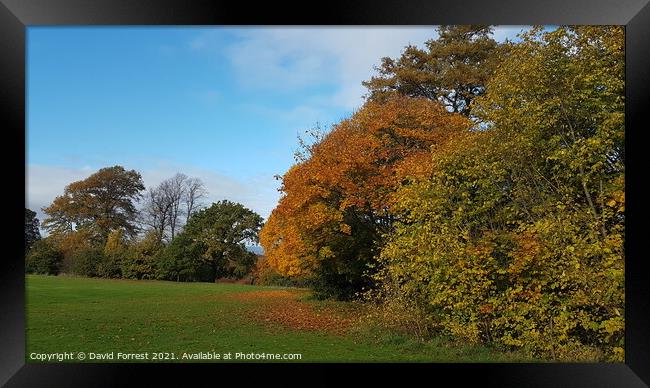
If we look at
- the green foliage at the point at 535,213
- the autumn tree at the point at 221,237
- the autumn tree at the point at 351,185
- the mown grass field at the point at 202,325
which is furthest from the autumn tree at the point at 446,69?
the mown grass field at the point at 202,325

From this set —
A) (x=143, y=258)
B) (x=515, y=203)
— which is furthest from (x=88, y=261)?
(x=515, y=203)

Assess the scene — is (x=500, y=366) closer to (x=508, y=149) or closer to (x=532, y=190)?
(x=532, y=190)

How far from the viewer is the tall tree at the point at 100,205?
579cm

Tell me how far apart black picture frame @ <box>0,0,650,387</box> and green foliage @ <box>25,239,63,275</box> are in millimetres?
2319

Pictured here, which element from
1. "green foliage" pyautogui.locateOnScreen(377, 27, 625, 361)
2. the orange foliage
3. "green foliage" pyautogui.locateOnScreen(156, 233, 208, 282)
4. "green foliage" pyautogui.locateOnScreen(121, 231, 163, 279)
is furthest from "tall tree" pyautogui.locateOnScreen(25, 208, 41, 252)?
"green foliage" pyautogui.locateOnScreen(377, 27, 625, 361)

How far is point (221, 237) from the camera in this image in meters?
6.38

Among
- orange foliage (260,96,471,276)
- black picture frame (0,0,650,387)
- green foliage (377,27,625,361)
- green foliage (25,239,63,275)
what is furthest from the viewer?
orange foliage (260,96,471,276)

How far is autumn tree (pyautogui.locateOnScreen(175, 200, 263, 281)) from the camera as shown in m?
6.12

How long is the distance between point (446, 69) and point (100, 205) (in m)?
6.03

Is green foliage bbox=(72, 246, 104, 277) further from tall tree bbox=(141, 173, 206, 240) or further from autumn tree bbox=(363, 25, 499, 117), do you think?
autumn tree bbox=(363, 25, 499, 117)

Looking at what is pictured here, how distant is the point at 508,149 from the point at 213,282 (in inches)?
176

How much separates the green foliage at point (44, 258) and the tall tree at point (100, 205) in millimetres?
289

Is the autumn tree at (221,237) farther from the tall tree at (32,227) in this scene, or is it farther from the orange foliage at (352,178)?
the tall tree at (32,227)
